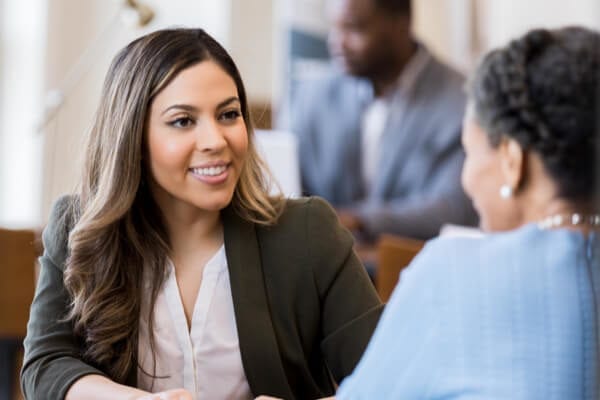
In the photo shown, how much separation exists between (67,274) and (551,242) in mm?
787

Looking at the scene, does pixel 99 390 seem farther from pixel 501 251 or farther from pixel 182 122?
pixel 501 251

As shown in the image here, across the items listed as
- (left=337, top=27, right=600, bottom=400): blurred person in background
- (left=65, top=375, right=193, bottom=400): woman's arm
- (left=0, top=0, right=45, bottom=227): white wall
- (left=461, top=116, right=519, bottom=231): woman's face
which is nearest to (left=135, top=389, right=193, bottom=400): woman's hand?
(left=65, top=375, right=193, bottom=400): woman's arm

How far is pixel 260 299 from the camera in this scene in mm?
1553

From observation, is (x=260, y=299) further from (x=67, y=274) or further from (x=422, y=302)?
(x=422, y=302)

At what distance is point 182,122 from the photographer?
149 centimetres

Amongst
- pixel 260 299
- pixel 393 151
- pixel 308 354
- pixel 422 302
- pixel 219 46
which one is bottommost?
pixel 393 151

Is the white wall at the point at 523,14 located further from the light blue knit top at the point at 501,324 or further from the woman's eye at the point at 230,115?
the light blue knit top at the point at 501,324

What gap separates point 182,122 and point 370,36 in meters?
3.63

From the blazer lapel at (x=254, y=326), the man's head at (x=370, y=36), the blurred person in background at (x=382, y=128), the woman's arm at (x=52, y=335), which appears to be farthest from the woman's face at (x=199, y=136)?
the man's head at (x=370, y=36)

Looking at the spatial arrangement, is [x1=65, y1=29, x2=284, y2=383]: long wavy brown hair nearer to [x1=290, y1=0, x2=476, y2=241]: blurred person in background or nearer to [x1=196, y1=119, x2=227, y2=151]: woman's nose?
[x1=196, y1=119, x2=227, y2=151]: woman's nose

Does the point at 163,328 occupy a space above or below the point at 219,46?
below

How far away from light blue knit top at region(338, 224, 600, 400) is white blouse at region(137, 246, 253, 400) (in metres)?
0.42

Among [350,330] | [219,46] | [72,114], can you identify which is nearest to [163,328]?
[350,330]

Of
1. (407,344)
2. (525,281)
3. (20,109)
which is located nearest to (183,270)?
(407,344)
